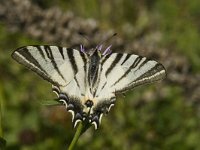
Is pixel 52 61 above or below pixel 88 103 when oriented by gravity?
above

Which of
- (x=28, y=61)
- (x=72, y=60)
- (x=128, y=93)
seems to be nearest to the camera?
(x=28, y=61)

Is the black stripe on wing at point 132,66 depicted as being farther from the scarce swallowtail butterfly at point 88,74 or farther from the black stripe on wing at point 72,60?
the black stripe on wing at point 72,60

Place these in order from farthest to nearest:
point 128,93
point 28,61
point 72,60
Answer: point 128,93
point 72,60
point 28,61

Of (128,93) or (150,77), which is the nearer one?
(150,77)

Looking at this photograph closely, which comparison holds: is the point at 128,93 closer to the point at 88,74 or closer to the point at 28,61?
the point at 88,74

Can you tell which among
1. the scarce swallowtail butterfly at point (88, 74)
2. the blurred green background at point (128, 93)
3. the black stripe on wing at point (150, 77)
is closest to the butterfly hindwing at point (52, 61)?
the scarce swallowtail butterfly at point (88, 74)

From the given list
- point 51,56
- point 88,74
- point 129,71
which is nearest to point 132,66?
point 129,71

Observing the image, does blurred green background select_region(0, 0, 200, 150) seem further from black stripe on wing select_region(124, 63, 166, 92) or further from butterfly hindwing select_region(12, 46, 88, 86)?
black stripe on wing select_region(124, 63, 166, 92)
